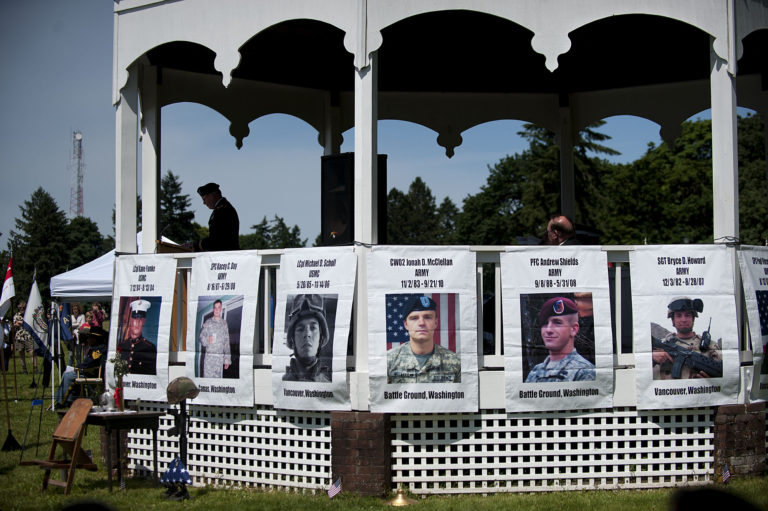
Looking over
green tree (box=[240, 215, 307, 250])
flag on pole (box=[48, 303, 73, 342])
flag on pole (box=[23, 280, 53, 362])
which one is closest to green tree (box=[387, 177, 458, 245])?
green tree (box=[240, 215, 307, 250])

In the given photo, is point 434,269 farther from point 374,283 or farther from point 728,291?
point 728,291

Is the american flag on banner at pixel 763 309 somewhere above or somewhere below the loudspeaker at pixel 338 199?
below

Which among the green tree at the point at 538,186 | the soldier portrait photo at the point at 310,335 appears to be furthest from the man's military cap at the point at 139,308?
the green tree at the point at 538,186

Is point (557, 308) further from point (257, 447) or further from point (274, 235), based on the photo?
point (274, 235)

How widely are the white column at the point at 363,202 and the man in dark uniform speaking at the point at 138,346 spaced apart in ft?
8.85

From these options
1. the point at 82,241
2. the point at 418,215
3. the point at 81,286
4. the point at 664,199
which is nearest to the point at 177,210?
the point at 82,241

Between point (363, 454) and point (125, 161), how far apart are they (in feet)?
15.3

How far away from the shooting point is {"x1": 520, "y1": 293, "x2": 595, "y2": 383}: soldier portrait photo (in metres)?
8.72

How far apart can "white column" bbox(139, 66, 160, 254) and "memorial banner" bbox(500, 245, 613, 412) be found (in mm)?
4641

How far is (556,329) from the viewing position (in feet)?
28.7

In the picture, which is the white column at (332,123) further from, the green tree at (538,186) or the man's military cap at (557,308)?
the green tree at (538,186)

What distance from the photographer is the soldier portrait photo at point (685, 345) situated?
349 inches

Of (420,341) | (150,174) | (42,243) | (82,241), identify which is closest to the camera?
(420,341)

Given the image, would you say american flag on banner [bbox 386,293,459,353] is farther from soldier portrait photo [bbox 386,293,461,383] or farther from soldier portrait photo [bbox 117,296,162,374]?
soldier portrait photo [bbox 117,296,162,374]
